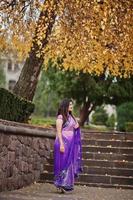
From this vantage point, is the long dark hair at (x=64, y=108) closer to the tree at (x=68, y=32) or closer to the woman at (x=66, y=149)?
the woman at (x=66, y=149)

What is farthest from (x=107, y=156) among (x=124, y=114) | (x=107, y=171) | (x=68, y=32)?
(x=124, y=114)

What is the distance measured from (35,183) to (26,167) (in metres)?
1.09

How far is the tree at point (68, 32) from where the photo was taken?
1769cm

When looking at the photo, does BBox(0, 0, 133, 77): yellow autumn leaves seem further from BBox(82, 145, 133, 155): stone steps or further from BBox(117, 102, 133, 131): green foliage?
BBox(117, 102, 133, 131): green foliage

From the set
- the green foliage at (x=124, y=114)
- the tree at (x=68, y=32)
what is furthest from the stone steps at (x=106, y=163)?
the green foliage at (x=124, y=114)

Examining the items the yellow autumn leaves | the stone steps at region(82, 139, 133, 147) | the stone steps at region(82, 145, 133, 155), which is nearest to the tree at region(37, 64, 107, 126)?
the yellow autumn leaves

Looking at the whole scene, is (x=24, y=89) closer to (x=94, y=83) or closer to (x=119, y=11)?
(x=119, y=11)

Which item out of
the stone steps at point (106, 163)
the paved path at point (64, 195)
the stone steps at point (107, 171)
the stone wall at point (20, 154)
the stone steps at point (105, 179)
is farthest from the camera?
the stone steps at point (107, 171)

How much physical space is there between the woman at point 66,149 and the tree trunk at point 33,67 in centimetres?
505

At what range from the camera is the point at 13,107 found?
14.1 m

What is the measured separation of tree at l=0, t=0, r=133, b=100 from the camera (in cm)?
1769

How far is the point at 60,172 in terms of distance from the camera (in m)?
12.6

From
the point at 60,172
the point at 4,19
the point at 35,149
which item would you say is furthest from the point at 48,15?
the point at 60,172

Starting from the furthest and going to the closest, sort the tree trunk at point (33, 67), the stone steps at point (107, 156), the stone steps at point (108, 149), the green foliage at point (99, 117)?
the green foliage at point (99, 117), the tree trunk at point (33, 67), the stone steps at point (108, 149), the stone steps at point (107, 156)
